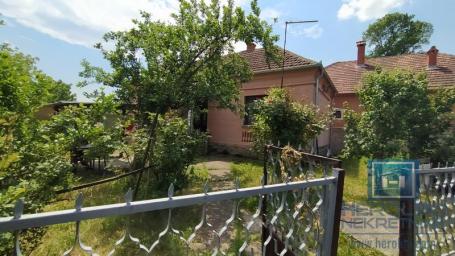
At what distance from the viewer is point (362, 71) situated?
21219 mm

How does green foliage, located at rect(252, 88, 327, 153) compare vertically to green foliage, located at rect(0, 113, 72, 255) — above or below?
above

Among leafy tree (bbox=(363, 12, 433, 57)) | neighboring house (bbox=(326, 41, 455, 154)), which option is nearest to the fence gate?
neighboring house (bbox=(326, 41, 455, 154))

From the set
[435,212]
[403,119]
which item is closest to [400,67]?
[403,119]

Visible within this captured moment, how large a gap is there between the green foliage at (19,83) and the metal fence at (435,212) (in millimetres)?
3771

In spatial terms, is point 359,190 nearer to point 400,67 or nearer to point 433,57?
point 400,67

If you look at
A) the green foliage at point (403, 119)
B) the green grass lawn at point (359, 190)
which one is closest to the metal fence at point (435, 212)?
the green grass lawn at point (359, 190)

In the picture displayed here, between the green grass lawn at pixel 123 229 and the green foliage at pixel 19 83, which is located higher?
the green foliage at pixel 19 83

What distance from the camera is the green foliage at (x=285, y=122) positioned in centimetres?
701

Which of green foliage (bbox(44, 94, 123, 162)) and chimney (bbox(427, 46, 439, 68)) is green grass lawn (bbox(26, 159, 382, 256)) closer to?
green foliage (bbox(44, 94, 123, 162))

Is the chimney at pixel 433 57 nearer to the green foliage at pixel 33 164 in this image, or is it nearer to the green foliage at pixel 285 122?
the green foliage at pixel 285 122

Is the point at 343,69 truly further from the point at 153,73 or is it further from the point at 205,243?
the point at 205,243

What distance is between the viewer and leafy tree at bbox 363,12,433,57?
3394cm

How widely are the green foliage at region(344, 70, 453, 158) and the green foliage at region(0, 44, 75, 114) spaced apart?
7983 mm

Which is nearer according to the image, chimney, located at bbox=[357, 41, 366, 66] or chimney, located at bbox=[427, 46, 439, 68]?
chimney, located at bbox=[427, 46, 439, 68]
